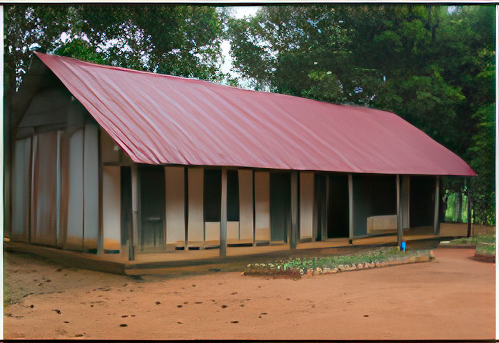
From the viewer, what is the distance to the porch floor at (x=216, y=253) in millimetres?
8930

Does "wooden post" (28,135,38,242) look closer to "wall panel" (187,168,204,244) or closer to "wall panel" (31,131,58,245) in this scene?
"wall panel" (31,131,58,245)

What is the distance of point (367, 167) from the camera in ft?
35.5

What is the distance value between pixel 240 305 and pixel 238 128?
3.50m

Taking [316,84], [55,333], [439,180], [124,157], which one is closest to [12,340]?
[55,333]

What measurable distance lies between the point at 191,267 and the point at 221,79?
311 cm

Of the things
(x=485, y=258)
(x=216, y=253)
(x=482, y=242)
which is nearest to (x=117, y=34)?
(x=216, y=253)

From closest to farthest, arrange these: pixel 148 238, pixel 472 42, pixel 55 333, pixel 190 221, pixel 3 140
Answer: pixel 55 333 → pixel 3 140 → pixel 472 42 → pixel 148 238 → pixel 190 221

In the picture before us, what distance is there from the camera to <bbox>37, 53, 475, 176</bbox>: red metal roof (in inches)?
364

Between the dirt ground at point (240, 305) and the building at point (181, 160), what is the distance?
2.81ft

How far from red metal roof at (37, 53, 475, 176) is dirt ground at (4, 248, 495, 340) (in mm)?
1901

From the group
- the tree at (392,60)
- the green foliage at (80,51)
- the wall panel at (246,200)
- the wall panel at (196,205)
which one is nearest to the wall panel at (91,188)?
the green foliage at (80,51)

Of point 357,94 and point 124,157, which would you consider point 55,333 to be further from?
point 357,94

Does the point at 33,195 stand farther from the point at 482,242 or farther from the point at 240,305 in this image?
the point at 482,242

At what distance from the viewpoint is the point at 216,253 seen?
9.76 metres
